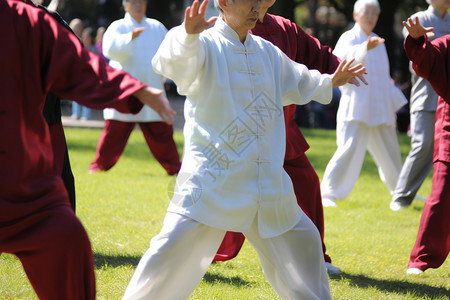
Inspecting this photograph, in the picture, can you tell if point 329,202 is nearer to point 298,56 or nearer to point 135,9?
point 298,56

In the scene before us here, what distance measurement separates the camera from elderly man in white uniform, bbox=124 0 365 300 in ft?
12.3

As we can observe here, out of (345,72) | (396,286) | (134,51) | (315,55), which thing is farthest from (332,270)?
(134,51)

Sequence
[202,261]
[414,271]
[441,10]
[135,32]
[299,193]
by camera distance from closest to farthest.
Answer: [202,261], [299,193], [414,271], [441,10], [135,32]

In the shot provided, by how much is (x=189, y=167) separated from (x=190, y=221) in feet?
0.90

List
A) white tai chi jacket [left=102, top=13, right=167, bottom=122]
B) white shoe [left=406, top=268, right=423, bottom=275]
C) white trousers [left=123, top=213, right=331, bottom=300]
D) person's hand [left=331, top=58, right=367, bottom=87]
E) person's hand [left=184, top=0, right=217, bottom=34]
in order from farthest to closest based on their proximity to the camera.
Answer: white tai chi jacket [left=102, top=13, right=167, bottom=122] → white shoe [left=406, top=268, right=423, bottom=275] → person's hand [left=331, top=58, right=367, bottom=87] → white trousers [left=123, top=213, right=331, bottom=300] → person's hand [left=184, top=0, right=217, bottom=34]

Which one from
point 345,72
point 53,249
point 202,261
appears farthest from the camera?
point 345,72

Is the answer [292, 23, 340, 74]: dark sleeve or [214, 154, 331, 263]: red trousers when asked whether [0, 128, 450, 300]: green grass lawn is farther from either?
[292, 23, 340, 74]: dark sleeve

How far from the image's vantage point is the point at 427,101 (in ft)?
25.3

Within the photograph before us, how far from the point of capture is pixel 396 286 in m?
5.32

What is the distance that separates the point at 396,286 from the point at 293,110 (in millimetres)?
1426

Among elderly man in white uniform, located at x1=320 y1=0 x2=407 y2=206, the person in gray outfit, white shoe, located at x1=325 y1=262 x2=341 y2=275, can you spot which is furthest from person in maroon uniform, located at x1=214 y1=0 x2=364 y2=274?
elderly man in white uniform, located at x1=320 y1=0 x2=407 y2=206

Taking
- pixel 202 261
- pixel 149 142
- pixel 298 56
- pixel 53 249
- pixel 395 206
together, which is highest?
pixel 298 56

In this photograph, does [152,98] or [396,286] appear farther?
[396,286]

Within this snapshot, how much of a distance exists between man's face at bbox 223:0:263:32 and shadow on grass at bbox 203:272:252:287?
191cm
